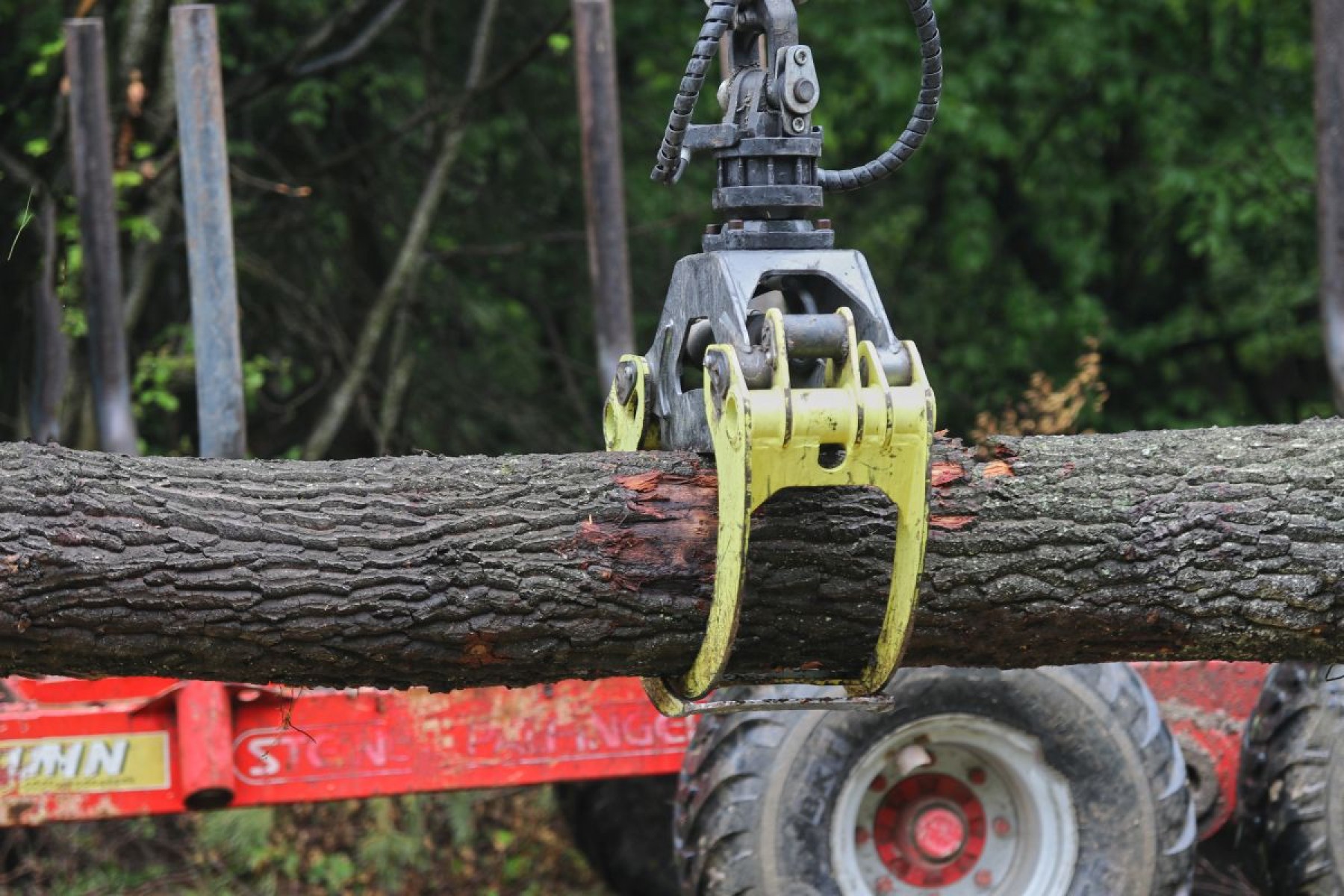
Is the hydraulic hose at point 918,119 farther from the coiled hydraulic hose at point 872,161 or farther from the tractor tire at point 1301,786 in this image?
the tractor tire at point 1301,786

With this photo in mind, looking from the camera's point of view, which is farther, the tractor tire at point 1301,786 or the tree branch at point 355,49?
the tree branch at point 355,49

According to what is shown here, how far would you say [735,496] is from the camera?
100 inches

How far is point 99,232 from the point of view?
6.15 metres

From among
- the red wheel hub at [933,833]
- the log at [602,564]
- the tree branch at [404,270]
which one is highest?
the tree branch at [404,270]

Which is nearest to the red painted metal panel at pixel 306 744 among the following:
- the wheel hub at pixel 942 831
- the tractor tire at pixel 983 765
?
the tractor tire at pixel 983 765

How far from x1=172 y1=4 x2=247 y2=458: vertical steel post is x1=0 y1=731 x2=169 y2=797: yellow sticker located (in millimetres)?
1550

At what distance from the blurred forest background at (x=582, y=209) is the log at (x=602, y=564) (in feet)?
14.8

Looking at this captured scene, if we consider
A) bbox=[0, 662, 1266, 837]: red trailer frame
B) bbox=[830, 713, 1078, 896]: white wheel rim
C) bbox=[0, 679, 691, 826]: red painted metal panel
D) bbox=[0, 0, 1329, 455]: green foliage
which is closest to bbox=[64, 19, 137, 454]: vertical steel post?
bbox=[0, 0, 1329, 455]: green foliage

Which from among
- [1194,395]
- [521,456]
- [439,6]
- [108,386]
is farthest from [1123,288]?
[521,456]

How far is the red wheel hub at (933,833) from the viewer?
423cm

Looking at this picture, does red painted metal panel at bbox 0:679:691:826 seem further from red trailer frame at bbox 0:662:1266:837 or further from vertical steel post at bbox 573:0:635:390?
vertical steel post at bbox 573:0:635:390

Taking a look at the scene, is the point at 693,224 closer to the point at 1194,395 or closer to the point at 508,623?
the point at 1194,395

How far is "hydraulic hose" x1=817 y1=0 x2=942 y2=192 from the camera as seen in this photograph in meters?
2.98

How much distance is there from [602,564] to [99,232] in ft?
13.3
